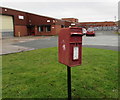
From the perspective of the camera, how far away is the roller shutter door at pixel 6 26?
75.9 ft

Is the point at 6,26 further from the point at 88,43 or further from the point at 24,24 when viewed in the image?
the point at 88,43

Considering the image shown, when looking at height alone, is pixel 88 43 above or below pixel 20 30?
below

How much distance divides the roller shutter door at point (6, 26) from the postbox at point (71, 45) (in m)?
23.9

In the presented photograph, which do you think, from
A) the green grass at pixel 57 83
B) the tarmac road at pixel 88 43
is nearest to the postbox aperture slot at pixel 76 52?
the green grass at pixel 57 83

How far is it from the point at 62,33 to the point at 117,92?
2.01m

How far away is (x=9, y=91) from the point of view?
291 centimetres

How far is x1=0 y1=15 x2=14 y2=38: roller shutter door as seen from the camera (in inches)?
910

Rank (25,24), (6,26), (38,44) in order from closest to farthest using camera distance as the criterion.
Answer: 1. (38,44)
2. (6,26)
3. (25,24)

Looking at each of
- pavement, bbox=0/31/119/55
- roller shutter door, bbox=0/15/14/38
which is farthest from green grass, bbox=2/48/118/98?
roller shutter door, bbox=0/15/14/38

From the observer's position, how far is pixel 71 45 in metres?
1.92

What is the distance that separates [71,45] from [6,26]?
82.5 feet

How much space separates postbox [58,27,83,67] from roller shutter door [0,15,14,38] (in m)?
23.9

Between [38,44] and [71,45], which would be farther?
[38,44]

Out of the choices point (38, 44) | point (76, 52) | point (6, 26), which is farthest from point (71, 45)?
point (6, 26)
